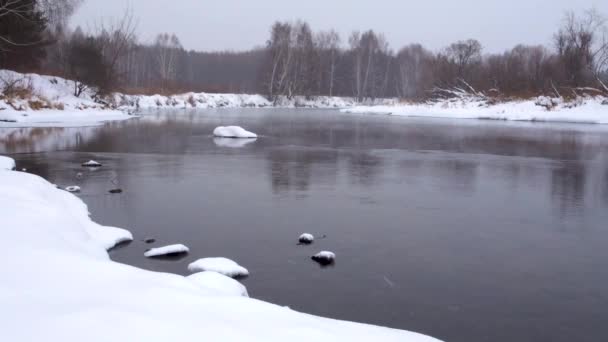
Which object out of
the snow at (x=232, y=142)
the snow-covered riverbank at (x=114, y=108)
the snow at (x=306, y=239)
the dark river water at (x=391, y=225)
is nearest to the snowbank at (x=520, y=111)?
the snow-covered riverbank at (x=114, y=108)

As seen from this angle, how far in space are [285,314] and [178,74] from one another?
92.9 m

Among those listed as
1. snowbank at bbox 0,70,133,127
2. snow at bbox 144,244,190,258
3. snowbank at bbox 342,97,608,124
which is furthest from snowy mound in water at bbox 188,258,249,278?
snowbank at bbox 342,97,608,124

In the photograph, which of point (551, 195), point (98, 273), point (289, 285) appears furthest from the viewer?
point (551, 195)

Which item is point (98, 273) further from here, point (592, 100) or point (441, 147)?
point (592, 100)

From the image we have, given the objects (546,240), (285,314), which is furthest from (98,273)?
(546,240)

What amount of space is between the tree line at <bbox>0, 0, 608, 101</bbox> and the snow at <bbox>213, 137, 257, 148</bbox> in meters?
6.75

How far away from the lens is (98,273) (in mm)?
3992

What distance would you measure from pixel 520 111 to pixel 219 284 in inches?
1366

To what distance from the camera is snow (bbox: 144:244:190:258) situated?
546 cm

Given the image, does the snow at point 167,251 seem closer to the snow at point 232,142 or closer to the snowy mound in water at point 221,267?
the snowy mound in water at point 221,267

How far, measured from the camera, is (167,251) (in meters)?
5.52

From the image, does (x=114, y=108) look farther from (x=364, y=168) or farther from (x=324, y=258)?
(x=324, y=258)

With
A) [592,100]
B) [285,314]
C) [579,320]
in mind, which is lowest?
[579,320]

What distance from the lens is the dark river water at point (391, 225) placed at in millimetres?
4430
